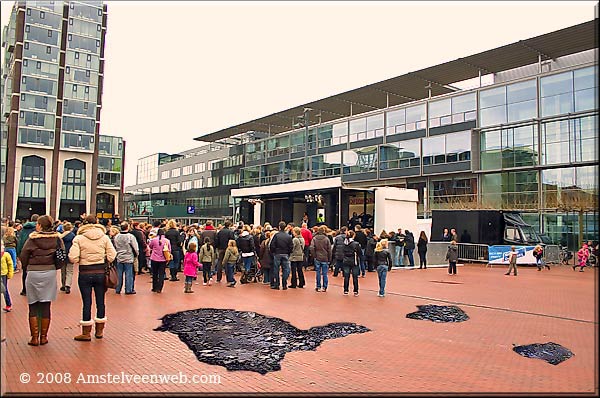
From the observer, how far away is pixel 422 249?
22.6 meters

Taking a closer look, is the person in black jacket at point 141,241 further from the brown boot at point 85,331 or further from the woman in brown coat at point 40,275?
the woman in brown coat at point 40,275

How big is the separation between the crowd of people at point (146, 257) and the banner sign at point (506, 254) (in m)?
10.1

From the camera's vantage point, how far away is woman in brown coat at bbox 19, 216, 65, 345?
6445 mm

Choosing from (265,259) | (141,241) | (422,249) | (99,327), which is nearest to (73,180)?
(422,249)

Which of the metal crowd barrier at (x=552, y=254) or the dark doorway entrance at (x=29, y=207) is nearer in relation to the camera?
the metal crowd barrier at (x=552, y=254)

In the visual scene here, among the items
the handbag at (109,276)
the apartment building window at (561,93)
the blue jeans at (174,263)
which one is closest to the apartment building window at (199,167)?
the apartment building window at (561,93)

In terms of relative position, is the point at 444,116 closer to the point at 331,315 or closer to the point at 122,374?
the point at 331,315

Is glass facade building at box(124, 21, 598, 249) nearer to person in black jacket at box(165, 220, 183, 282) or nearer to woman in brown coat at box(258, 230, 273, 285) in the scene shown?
woman in brown coat at box(258, 230, 273, 285)

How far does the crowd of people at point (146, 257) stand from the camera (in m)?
6.65

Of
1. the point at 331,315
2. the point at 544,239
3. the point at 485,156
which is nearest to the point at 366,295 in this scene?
the point at 331,315

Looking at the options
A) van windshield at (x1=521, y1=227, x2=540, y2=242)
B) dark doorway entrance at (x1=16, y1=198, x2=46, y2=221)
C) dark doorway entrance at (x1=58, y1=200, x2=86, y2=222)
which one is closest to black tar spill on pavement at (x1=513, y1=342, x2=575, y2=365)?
van windshield at (x1=521, y1=227, x2=540, y2=242)

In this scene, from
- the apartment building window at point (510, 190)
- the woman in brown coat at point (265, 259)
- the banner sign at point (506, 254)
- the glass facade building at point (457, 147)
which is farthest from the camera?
the apartment building window at point (510, 190)

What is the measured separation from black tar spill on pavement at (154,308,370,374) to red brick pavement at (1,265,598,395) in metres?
0.22

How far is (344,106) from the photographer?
54.7m
